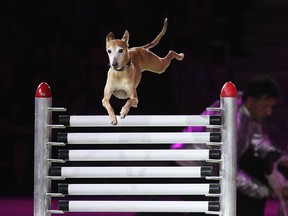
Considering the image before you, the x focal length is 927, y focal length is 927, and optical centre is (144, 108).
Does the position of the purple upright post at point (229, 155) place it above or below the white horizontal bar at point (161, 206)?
above

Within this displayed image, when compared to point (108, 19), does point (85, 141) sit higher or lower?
lower

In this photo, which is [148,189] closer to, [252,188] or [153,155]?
[153,155]

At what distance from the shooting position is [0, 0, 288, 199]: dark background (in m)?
7.93

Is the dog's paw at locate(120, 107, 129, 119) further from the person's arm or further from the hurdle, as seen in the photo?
the person's arm

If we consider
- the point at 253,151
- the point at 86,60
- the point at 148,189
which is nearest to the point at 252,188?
the point at 253,151

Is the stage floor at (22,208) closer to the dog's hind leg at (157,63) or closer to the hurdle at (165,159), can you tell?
the hurdle at (165,159)

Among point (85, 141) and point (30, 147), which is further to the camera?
point (30, 147)

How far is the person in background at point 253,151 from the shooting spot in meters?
5.46

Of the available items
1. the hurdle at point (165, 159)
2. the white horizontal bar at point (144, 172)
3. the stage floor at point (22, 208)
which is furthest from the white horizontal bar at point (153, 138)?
the stage floor at point (22, 208)

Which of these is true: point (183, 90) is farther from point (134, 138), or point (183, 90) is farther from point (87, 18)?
point (134, 138)

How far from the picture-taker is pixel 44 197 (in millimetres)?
4312

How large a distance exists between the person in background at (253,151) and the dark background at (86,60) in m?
2.17

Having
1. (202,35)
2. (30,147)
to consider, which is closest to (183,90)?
(202,35)

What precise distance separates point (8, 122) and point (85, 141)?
4018mm
